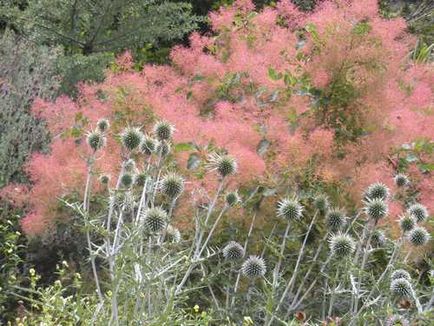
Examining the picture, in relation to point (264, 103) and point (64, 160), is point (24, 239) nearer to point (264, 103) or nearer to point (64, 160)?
point (64, 160)

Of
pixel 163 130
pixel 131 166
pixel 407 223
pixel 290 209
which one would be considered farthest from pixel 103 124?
pixel 407 223

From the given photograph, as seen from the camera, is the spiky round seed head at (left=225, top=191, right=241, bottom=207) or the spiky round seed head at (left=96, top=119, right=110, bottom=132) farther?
the spiky round seed head at (left=96, top=119, right=110, bottom=132)

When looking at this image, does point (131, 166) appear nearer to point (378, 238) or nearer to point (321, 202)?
point (321, 202)

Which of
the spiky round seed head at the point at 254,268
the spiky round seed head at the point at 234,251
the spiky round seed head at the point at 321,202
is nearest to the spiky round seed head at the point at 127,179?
the spiky round seed head at the point at 234,251

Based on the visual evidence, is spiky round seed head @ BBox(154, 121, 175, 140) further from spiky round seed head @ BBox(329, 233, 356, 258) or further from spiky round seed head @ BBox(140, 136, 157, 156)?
spiky round seed head @ BBox(329, 233, 356, 258)

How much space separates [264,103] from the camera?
16.8ft

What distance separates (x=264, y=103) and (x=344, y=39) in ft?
2.43

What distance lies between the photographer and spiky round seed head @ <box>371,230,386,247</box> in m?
4.29

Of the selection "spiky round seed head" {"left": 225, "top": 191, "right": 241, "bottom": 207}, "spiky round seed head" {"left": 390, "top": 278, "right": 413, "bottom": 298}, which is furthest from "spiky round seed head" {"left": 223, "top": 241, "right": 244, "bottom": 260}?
"spiky round seed head" {"left": 390, "top": 278, "right": 413, "bottom": 298}

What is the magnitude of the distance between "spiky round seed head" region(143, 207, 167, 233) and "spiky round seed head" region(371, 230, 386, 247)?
1278mm

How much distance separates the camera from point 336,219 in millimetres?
4078

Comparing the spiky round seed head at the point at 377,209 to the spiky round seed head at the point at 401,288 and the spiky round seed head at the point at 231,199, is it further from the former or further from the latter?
the spiky round seed head at the point at 231,199

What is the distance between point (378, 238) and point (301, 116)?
87cm

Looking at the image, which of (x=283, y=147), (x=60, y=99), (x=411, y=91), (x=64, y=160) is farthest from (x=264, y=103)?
(x=60, y=99)
